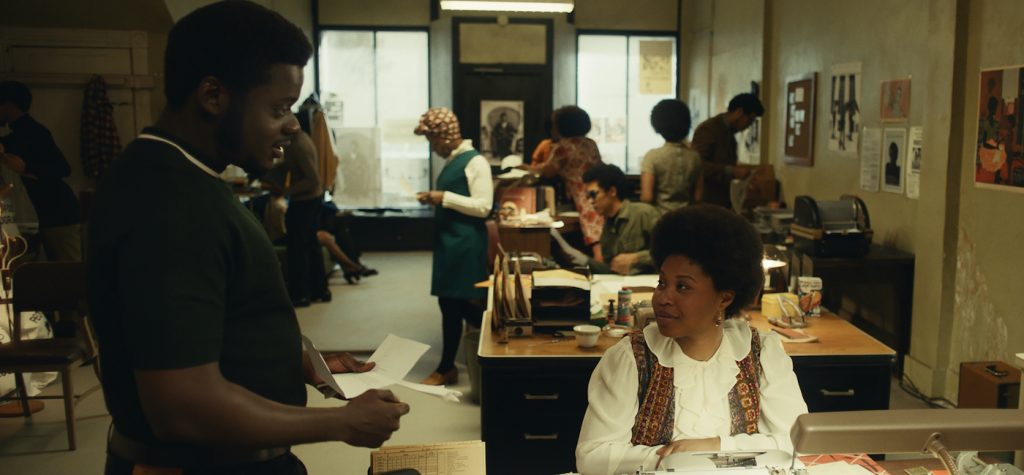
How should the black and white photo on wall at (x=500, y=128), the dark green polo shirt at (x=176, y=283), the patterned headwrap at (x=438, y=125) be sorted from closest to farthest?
the dark green polo shirt at (x=176, y=283) < the patterned headwrap at (x=438, y=125) < the black and white photo on wall at (x=500, y=128)

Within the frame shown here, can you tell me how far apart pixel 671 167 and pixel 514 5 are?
162cm

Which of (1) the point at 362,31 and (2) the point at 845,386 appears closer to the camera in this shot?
(2) the point at 845,386

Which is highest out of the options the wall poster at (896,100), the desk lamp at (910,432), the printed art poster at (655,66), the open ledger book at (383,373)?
the printed art poster at (655,66)

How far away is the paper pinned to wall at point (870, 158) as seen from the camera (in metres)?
5.88

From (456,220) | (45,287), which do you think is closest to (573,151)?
(456,220)

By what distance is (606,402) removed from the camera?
2.19 metres

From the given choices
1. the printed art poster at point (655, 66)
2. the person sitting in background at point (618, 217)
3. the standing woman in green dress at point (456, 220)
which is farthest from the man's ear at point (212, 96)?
the printed art poster at point (655, 66)

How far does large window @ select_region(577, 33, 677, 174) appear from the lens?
37.7 ft

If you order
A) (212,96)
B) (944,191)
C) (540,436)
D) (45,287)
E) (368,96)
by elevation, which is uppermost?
(368,96)

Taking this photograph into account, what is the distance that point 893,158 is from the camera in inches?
222

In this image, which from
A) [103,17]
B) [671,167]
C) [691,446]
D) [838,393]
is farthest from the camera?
[103,17]

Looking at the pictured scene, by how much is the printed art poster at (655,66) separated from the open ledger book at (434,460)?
9952 mm

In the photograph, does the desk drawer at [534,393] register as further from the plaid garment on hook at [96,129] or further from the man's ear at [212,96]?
the plaid garment on hook at [96,129]

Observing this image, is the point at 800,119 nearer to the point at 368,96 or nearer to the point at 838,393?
the point at 838,393
